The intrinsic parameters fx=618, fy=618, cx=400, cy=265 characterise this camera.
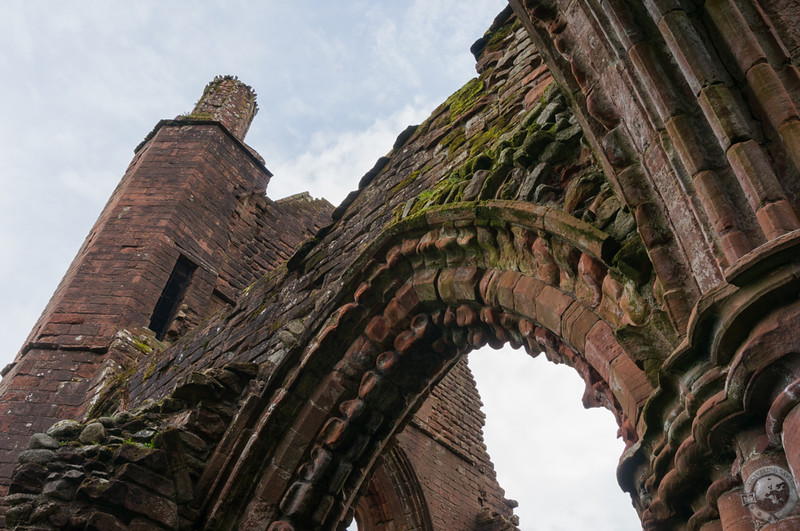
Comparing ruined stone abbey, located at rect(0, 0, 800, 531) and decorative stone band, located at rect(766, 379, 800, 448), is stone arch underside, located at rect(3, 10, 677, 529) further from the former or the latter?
decorative stone band, located at rect(766, 379, 800, 448)

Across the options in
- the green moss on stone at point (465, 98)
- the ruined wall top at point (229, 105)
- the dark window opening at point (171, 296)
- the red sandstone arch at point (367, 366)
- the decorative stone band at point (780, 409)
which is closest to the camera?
the decorative stone band at point (780, 409)

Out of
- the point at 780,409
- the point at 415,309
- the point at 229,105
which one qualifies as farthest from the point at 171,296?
the point at 780,409

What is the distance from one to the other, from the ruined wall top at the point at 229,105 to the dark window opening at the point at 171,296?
296 cm

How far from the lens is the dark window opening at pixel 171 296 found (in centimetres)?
834

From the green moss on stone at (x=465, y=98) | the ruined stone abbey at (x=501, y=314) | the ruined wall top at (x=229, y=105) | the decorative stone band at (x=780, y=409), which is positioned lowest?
the decorative stone band at (x=780, y=409)

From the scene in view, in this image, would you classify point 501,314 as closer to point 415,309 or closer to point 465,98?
point 415,309

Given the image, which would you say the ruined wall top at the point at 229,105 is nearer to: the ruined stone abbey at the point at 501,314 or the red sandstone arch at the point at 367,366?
the ruined stone abbey at the point at 501,314

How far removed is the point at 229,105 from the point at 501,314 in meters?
9.60

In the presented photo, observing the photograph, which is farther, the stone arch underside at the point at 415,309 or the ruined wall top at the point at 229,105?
the ruined wall top at the point at 229,105

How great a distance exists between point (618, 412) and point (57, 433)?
341 centimetres

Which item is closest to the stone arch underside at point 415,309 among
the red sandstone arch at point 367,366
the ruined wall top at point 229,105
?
the red sandstone arch at point 367,366

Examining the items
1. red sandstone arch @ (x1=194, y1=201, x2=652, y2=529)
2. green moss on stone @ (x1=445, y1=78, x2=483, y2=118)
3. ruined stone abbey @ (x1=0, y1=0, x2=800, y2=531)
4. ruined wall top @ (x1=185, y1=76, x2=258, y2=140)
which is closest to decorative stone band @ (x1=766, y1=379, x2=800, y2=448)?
ruined stone abbey @ (x1=0, y1=0, x2=800, y2=531)

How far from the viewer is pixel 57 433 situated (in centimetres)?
388

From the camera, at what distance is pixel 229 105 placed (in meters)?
11.4
